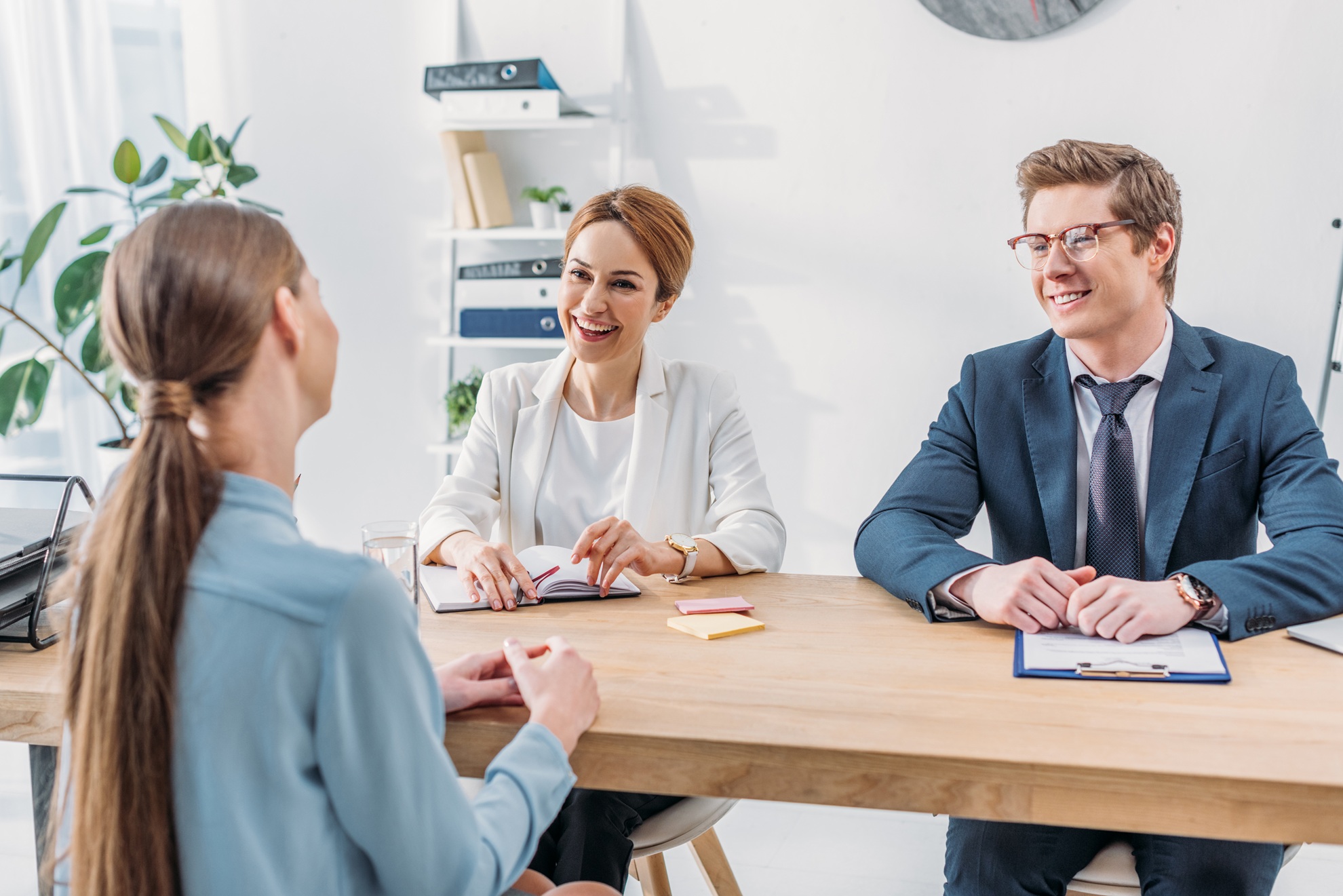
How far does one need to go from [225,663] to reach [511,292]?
2.29m

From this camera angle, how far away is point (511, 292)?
9.55ft

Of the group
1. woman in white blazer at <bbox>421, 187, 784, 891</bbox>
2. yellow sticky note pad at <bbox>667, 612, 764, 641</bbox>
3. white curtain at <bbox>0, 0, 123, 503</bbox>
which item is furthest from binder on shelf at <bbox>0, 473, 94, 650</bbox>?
white curtain at <bbox>0, 0, 123, 503</bbox>

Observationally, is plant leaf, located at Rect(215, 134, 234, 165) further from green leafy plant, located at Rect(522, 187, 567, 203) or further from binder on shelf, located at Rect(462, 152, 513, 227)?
green leafy plant, located at Rect(522, 187, 567, 203)

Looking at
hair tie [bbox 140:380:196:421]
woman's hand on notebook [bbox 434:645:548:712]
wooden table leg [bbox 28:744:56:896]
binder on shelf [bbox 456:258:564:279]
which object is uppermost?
binder on shelf [bbox 456:258:564:279]

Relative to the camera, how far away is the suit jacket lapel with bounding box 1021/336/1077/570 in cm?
161

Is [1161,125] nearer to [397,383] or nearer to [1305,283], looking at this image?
[1305,283]

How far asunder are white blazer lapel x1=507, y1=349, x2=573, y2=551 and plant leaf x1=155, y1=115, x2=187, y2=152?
1.68 metres

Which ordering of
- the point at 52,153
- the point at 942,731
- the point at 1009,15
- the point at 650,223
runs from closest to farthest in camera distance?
the point at 942,731, the point at 650,223, the point at 1009,15, the point at 52,153

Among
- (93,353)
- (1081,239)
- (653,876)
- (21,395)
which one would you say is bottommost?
(653,876)

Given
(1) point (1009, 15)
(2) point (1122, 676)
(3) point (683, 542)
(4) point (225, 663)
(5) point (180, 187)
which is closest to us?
(4) point (225, 663)

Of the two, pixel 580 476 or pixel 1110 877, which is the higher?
pixel 580 476

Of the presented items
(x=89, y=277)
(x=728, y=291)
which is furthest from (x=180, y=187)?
(x=728, y=291)

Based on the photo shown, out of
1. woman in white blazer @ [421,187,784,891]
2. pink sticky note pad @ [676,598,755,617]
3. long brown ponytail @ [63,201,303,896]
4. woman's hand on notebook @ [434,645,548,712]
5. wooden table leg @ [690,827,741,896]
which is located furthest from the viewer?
woman in white blazer @ [421,187,784,891]

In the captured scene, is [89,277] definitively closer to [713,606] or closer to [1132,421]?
[713,606]
